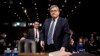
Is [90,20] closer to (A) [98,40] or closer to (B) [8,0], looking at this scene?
(B) [8,0]

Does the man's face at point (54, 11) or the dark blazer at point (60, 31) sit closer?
the man's face at point (54, 11)

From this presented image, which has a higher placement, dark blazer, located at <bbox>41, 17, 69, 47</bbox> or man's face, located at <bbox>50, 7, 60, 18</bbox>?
man's face, located at <bbox>50, 7, 60, 18</bbox>

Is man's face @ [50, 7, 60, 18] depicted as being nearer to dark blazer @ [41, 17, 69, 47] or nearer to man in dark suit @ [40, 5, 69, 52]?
man in dark suit @ [40, 5, 69, 52]

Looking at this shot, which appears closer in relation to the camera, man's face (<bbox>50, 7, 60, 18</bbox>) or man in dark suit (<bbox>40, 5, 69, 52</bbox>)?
man's face (<bbox>50, 7, 60, 18</bbox>)

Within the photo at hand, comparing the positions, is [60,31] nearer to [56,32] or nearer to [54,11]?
[56,32]

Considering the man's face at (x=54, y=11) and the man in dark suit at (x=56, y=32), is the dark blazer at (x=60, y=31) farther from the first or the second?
the man's face at (x=54, y=11)

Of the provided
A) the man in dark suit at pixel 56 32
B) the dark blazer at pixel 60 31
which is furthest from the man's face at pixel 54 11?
the dark blazer at pixel 60 31

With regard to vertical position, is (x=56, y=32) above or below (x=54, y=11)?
below


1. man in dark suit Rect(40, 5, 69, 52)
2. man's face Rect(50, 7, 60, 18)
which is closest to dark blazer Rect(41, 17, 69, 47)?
man in dark suit Rect(40, 5, 69, 52)

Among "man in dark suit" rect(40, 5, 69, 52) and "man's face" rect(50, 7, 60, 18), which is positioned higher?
"man's face" rect(50, 7, 60, 18)

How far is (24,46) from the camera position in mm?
6277

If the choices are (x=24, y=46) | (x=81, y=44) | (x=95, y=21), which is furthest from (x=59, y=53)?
(x=95, y=21)

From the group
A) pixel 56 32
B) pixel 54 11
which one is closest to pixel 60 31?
pixel 56 32

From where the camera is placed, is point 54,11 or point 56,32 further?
point 56,32
